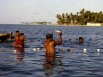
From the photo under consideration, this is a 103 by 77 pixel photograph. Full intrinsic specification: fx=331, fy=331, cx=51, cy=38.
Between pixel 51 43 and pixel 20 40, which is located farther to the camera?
pixel 20 40

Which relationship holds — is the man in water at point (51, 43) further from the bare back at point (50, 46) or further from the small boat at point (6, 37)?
the small boat at point (6, 37)

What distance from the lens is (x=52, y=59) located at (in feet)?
74.5

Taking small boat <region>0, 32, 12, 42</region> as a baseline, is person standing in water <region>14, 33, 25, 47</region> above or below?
above

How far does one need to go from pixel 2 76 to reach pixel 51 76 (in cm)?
249

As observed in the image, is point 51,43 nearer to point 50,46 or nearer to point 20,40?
point 50,46

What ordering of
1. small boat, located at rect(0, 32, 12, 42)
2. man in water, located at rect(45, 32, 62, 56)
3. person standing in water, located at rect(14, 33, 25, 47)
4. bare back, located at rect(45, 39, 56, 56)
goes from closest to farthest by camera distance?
1. man in water, located at rect(45, 32, 62, 56)
2. bare back, located at rect(45, 39, 56, 56)
3. person standing in water, located at rect(14, 33, 25, 47)
4. small boat, located at rect(0, 32, 12, 42)

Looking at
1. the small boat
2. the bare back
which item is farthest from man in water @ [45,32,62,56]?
the small boat

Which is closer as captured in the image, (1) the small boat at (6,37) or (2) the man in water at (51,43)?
(2) the man in water at (51,43)

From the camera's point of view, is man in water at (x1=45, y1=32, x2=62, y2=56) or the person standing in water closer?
man in water at (x1=45, y1=32, x2=62, y2=56)

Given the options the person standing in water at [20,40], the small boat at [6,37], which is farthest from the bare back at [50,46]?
the small boat at [6,37]

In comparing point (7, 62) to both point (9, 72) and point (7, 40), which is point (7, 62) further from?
point (7, 40)

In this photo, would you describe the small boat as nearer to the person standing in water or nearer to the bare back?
the person standing in water

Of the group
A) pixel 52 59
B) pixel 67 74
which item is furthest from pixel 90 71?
pixel 52 59

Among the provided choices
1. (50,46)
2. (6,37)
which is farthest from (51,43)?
(6,37)
